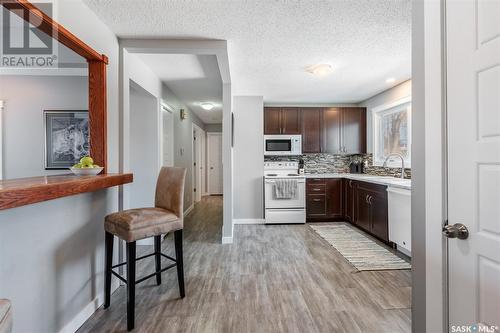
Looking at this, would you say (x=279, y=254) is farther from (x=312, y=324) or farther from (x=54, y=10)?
(x=54, y=10)

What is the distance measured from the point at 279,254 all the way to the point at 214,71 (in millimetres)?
2566

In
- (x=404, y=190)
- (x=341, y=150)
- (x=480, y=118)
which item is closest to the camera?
(x=480, y=118)

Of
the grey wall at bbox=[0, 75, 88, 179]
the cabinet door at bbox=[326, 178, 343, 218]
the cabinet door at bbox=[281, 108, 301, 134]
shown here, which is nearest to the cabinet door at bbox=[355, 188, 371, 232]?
the cabinet door at bbox=[326, 178, 343, 218]

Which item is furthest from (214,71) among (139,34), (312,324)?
(312,324)

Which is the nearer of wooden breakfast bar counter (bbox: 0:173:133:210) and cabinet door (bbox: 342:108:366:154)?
wooden breakfast bar counter (bbox: 0:173:133:210)

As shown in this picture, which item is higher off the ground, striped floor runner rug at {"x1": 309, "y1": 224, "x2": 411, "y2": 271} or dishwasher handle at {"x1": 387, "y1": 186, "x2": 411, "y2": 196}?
dishwasher handle at {"x1": 387, "y1": 186, "x2": 411, "y2": 196}

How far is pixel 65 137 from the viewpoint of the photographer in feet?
8.75

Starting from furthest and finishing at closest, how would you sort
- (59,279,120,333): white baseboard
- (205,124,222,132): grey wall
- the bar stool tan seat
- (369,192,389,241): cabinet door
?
(205,124,222,132): grey wall → (369,192,389,241): cabinet door → (59,279,120,333): white baseboard → the bar stool tan seat

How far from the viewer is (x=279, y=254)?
293cm

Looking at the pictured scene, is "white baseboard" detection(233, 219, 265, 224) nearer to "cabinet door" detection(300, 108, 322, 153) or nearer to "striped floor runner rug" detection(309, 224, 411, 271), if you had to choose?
"striped floor runner rug" detection(309, 224, 411, 271)

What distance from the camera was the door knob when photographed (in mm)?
933

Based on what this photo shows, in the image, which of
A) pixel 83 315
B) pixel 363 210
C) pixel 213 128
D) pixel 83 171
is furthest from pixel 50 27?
pixel 213 128

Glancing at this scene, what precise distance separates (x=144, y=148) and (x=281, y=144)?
2442mm

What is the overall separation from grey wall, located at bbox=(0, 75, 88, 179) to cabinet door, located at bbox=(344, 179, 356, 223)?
4066 mm
